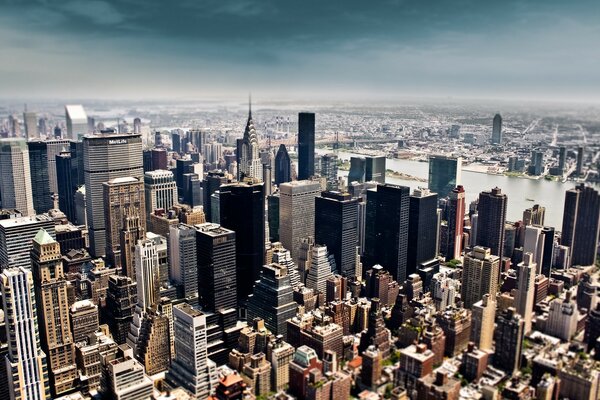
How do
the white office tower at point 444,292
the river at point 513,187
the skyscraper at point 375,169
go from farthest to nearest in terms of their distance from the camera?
the skyscraper at point 375,169
the white office tower at point 444,292
the river at point 513,187

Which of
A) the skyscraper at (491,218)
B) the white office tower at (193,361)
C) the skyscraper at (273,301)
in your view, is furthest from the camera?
the skyscraper at (491,218)

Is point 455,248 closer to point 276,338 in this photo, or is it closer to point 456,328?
point 456,328

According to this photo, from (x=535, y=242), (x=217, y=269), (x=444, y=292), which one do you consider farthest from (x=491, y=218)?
(x=217, y=269)

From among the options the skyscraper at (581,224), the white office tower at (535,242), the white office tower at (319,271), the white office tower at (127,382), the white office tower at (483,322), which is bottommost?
the white office tower at (127,382)

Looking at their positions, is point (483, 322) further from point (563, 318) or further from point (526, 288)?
point (563, 318)

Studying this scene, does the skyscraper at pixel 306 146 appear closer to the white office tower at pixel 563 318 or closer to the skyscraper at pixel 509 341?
the skyscraper at pixel 509 341

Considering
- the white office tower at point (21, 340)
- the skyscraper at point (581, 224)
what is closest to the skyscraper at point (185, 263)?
the white office tower at point (21, 340)

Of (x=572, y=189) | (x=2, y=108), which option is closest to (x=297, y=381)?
(x=572, y=189)
